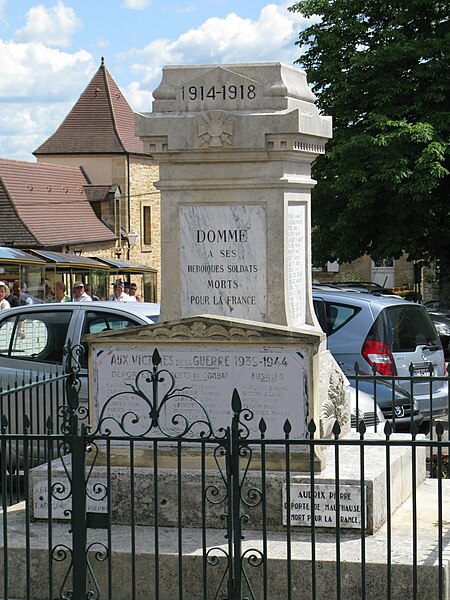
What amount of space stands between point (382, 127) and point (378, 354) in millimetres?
17293

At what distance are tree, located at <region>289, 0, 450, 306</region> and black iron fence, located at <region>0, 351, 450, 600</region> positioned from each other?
2214cm

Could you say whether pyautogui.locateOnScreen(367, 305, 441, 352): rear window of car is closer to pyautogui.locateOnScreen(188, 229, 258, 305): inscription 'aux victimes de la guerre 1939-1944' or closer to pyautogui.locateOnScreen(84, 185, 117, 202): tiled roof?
pyautogui.locateOnScreen(188, 229, 258, 305): inscription 'aux victimes de la guerre 1939-1944'

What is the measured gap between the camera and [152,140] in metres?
8.27

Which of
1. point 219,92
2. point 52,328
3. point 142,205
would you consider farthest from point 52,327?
point 142,205

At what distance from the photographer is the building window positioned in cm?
6838

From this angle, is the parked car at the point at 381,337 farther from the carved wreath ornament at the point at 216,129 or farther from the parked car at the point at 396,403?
the carved wreath ornament at the point at 216,129

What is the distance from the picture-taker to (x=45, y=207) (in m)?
57.9

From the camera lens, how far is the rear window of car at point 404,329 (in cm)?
1370

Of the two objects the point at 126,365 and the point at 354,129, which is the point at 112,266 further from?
the point at 126,365

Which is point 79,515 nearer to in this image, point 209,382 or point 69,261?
point 209,382

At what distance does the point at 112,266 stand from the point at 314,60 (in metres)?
14.1

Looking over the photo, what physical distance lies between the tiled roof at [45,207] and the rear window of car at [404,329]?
39.1 meters

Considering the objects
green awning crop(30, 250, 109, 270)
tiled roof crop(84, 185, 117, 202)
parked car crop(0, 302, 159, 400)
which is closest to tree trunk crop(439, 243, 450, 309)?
green awning crop(30, 250, 109, 270)

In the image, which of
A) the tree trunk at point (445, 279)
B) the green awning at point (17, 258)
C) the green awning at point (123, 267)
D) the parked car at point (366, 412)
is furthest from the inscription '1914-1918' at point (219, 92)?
the green awning at point (123, 267)
